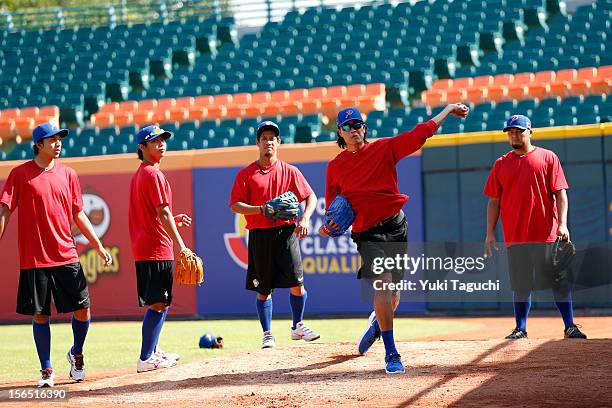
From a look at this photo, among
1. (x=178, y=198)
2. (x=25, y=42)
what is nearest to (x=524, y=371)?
(x=178, y=198)

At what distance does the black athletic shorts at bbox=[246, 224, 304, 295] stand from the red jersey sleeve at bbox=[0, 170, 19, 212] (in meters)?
2.56

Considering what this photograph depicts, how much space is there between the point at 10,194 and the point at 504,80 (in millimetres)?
12694

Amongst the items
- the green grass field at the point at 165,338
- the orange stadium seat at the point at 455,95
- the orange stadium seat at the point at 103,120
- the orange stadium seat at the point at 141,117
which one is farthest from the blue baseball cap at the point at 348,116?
the orange stadium seat at the point at 103,120

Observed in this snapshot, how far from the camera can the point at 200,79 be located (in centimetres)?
2231

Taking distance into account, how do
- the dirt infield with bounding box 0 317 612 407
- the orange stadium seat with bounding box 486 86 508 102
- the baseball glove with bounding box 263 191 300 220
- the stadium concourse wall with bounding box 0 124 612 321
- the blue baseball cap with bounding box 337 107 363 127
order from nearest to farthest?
the dirt infield with bounding box 0 317 612 407 → the blue baseball cap with bounding box 337 107 363 127 → the baseball glove with bounding box 263 191 300 220 → the stadium concourse wall with bounding box 0 124 612 321 → the orange stadium seat with bounding box 486 86 508 102

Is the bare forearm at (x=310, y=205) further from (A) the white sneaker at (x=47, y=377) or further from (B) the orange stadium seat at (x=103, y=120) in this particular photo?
(B) the orange stadium seat at (x=103, y=120)

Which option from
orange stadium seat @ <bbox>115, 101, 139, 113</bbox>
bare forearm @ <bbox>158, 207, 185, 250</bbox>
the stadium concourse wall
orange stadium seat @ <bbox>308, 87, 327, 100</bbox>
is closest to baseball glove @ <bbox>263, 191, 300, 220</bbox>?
bare forearm @ <bbox>158, 207, 185, 250</bbox>

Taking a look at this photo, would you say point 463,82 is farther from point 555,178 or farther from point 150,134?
point 150,134

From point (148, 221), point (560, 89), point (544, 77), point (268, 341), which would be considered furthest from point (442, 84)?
point (148, 221)

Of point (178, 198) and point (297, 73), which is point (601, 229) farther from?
point (297, 73)

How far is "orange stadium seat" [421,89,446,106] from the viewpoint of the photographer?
1873 centimetres

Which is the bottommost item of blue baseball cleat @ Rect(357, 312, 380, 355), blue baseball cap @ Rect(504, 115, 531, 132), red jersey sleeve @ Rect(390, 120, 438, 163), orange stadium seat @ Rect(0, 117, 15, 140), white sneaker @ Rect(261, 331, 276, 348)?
white sneaker @ Rect(261, 331, 276, 348)

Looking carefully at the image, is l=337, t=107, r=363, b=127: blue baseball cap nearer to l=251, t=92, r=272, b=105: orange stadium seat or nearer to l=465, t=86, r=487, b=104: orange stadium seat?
l=465, t=86, r=487, b=104: orange stadium seat

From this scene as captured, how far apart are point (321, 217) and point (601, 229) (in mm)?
3996
